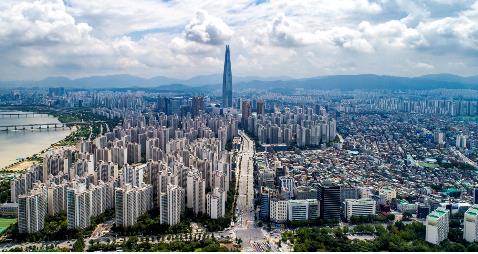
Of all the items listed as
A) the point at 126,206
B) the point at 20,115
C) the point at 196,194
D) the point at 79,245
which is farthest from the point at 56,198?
the point at 20,115

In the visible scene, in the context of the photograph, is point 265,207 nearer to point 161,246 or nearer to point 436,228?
point 161,246

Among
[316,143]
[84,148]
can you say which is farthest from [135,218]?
[316,143]

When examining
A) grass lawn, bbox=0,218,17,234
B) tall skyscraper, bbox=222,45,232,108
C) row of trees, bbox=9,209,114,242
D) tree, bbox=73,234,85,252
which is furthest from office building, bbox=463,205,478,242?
tall skyscraper, bbox=222,45,232,108

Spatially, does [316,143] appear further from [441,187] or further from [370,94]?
[370,94]

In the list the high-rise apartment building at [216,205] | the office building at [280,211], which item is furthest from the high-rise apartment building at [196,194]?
the office building at [280,211]

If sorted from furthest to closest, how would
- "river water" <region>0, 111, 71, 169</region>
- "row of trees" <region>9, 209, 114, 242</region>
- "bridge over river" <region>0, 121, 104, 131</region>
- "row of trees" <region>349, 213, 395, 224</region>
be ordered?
"bridge over river" <region>0, 121, 104, 131</region> < "river water" <region>0, 111, 71, 169</region> < "row of trees" <region>349, 213, 395, 224</region> < "row of trees" <region>9, 209, 114, 242</region>

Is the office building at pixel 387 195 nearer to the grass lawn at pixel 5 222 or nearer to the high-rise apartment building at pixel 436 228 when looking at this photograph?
the high-rise apartment building at pixel 436 228

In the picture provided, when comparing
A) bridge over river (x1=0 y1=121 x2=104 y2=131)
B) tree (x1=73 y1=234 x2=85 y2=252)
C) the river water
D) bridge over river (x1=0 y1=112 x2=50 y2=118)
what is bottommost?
tree (x1=73 y1=234 x2=85 y2=252)

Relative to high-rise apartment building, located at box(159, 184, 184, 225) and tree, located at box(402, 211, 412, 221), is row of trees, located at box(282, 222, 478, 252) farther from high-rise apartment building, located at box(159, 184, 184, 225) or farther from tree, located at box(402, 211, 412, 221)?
high-rise apartment building, located at box(159, 184, 184, 225)
